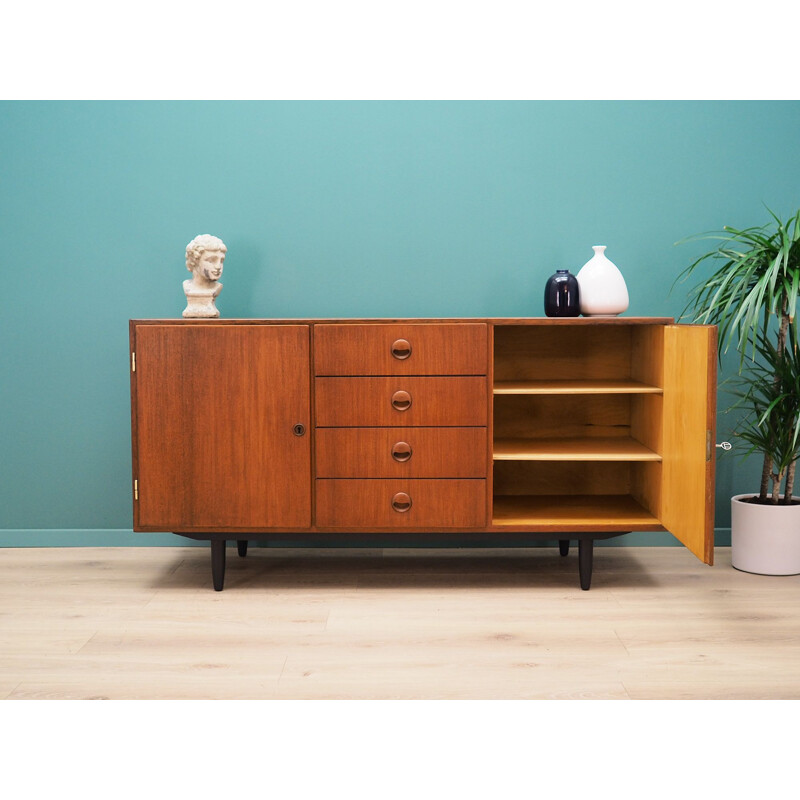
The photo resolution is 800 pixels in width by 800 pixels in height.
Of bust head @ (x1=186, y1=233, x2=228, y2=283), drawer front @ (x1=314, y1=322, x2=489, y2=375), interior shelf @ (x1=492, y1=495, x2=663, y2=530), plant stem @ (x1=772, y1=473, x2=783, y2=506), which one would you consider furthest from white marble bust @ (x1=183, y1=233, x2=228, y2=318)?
plant stem @ (x1=772, y1=473, x2=783, y2=506)

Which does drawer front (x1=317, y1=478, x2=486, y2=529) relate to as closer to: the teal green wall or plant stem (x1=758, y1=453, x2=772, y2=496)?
the teal green wall

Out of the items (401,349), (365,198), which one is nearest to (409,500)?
(401,349)

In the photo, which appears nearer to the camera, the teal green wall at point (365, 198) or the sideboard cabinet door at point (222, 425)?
the sideboard cabinet door at point (222, 425)

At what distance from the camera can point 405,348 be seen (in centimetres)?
238

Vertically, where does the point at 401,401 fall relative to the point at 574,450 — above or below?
above

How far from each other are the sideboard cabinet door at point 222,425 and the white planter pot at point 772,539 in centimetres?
142

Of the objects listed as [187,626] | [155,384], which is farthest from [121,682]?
[155,384]

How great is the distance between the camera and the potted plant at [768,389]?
7.98 ft

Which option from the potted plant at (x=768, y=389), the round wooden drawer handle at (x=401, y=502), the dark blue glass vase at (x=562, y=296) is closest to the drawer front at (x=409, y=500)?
the round wooden drawer handle at (x=401, y=502)

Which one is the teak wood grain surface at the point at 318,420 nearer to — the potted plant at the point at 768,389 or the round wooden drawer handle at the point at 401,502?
the round wooden drawer handle at the point at 401,502

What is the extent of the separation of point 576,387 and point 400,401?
549 mm

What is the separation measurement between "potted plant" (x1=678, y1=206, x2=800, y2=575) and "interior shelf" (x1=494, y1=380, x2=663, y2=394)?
281 millimetres

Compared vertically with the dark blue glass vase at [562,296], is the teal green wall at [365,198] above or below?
above

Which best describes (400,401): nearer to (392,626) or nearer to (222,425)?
(222,425)
